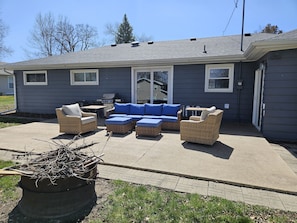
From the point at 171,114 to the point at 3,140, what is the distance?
4.96 metres

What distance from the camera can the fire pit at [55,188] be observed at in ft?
6.89

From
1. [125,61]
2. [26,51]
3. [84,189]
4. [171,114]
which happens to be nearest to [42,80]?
[125,61]

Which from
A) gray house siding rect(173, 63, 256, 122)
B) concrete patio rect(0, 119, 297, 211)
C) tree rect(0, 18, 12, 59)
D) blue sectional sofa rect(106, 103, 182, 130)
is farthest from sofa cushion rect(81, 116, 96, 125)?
tree rect(0, 18, 12, 59)

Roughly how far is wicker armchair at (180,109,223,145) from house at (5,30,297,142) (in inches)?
81.1

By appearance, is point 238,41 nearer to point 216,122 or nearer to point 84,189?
point 216,122

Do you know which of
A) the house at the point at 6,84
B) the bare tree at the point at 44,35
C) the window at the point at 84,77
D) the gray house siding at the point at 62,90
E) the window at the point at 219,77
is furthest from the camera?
the bare tree at the point at 44,35

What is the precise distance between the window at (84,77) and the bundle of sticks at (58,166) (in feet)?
24.6


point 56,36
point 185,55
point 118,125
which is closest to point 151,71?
point 185,55

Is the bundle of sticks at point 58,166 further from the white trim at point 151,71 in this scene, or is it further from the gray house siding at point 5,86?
the gray house siding at point 5,86

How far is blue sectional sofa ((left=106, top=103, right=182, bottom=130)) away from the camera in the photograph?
647 cm

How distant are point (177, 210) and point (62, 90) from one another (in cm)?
955

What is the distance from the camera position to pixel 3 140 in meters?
5.27

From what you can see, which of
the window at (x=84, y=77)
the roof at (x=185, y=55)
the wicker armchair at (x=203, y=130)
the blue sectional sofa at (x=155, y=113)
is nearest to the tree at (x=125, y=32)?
the roof at (x=185, y=55)

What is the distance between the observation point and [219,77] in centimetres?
781
